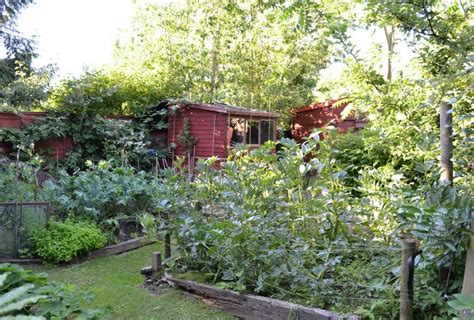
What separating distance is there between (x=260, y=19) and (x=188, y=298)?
44.3 feet

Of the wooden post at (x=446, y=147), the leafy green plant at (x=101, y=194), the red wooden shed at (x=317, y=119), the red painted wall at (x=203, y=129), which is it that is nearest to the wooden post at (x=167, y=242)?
the leafy green plant at (x=101, y=194)

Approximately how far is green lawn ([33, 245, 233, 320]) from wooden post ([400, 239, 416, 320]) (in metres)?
1.48

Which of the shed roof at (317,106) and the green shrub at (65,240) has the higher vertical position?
the shed roof at (317,106)

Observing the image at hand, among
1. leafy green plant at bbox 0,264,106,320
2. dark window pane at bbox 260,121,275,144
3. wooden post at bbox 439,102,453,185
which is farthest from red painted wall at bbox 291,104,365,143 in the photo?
leafy green plant at bbox 0,264,106,320

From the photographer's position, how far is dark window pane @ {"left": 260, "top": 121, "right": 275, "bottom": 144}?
14.1 m

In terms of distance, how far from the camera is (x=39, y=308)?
1.97m

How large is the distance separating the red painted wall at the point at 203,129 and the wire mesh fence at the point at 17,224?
731 cm

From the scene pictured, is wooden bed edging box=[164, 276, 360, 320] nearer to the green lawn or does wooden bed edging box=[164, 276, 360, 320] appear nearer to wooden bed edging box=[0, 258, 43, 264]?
the green lawn

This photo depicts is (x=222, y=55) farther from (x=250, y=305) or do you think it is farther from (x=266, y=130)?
(x=250, y=305)

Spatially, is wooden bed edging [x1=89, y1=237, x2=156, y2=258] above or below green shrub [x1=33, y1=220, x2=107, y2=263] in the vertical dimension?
below

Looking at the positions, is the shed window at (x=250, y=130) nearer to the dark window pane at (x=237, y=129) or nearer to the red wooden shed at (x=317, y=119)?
the dark window pane at (x=237, y=129)

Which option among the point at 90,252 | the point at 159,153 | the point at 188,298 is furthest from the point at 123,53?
the point at 188,298

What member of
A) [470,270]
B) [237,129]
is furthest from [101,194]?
[237,129]

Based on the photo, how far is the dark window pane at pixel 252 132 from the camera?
13502mm
